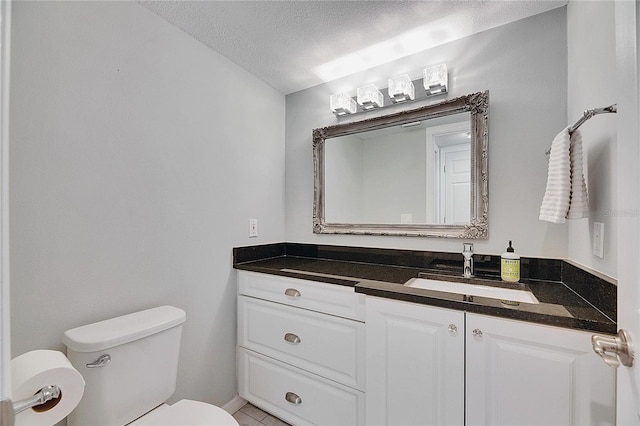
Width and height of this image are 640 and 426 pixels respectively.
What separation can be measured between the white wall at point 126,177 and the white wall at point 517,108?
1213 millimetres

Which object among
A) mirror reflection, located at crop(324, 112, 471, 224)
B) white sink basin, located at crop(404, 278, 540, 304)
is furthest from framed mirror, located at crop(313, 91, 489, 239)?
white sink basin, located at crop(404, 278, 540, 304)

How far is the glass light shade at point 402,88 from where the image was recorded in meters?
1.68

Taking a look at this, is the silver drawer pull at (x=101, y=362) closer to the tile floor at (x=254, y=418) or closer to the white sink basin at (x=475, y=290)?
the tile floor at (x=254, y=418)

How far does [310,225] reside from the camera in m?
2.14

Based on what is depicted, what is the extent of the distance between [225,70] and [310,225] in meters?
1.17

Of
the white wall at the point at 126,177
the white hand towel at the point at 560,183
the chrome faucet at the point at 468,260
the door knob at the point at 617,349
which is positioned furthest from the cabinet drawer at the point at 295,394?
the white hand towel at the point at 560,183

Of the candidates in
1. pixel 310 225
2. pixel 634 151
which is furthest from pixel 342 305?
pixel 634 151

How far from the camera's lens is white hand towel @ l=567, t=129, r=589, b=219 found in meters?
1.04

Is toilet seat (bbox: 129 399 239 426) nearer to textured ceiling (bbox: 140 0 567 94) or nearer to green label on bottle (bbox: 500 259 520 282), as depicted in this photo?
green label on bottle (bbox: 500 259 520 282)

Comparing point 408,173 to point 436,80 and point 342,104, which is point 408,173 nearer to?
point 436,80

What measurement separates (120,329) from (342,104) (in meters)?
1.70

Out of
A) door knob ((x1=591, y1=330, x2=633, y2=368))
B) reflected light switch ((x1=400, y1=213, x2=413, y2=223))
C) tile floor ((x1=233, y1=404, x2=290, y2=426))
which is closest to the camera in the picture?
door knob ((x1=591, y1=330, x2=633, y2=368))

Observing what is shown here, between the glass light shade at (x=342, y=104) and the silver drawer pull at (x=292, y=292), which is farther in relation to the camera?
the glass light shade at (x=342, y=104)

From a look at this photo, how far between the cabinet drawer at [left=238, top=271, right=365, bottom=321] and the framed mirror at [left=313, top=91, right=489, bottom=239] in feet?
1.92
